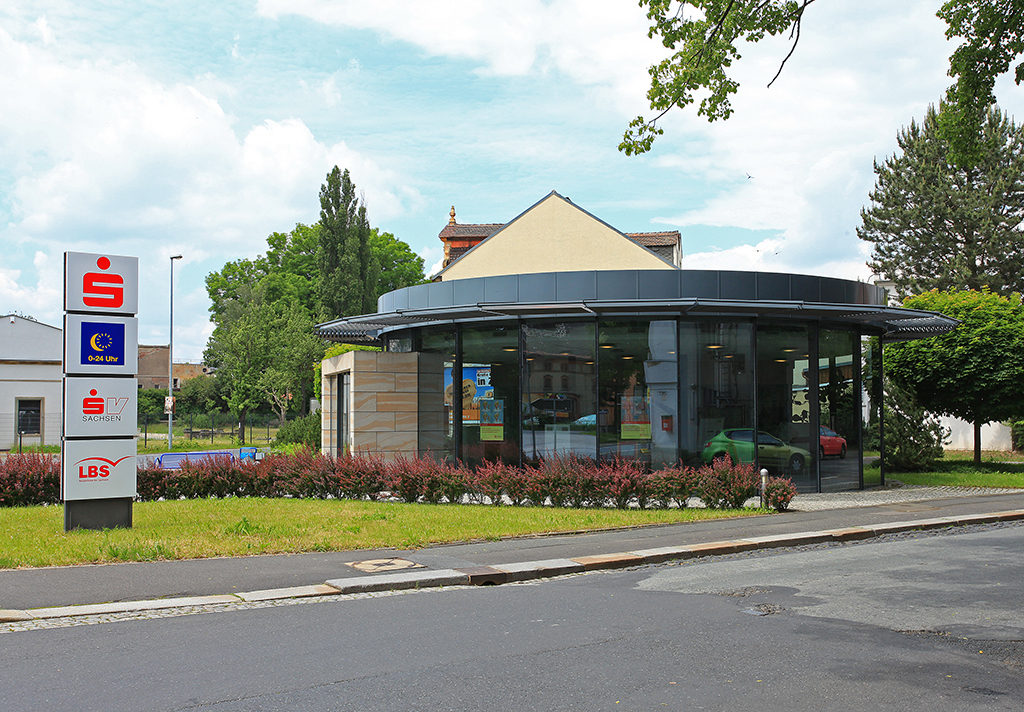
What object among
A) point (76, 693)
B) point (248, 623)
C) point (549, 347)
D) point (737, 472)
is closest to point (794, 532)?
point (737, 472)

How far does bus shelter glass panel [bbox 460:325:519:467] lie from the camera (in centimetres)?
1756

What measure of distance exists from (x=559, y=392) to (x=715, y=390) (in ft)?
10.4

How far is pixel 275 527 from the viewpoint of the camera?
1178 centimetres

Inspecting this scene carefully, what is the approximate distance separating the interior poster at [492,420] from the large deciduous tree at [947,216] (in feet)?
100

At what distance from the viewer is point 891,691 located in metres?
5.17

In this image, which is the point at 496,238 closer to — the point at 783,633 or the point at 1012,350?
the point at 1012,350

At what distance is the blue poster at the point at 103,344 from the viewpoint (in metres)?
12.0

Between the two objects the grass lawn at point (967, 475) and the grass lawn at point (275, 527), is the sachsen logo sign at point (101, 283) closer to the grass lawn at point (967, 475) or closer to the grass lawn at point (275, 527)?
the grass lawn at point (275, 527)

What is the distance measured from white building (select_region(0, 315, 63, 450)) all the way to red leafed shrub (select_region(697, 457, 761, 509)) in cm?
3779

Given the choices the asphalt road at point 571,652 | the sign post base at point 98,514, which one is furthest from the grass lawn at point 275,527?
the asphalt road at point 571,652

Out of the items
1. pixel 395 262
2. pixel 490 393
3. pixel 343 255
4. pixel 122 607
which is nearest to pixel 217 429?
pixel 343 255

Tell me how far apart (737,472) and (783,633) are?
27.0 feet

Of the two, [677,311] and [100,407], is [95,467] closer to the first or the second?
[100,407]

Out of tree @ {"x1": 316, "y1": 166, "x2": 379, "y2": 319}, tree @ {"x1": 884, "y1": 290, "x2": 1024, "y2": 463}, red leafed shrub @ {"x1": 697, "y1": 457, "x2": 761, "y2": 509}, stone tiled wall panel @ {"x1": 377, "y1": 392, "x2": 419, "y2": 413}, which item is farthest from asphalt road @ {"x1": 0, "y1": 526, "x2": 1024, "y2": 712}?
tree @ {"x1": 316, "y1": 166, "x2": 379, "y2": 319}
